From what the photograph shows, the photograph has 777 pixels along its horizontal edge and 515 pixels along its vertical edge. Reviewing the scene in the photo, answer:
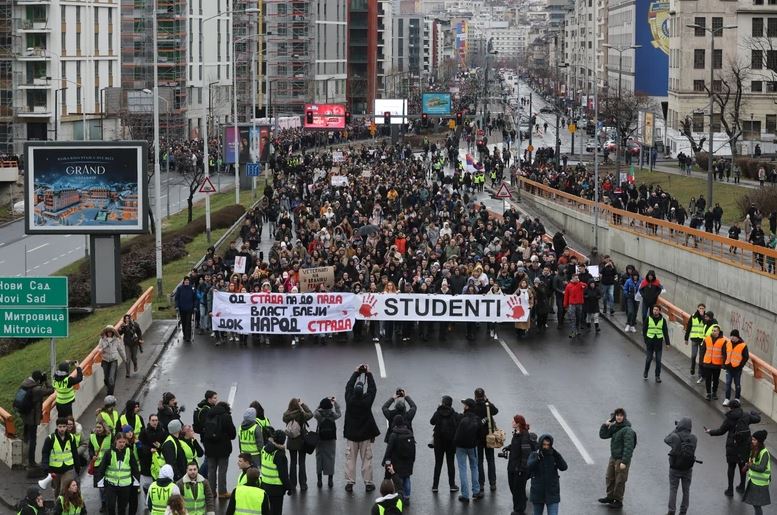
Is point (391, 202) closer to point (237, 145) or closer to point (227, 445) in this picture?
point (237, 145)

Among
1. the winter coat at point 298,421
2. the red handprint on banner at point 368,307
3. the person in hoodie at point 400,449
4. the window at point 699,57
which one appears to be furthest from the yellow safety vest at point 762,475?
the window at point 699,57

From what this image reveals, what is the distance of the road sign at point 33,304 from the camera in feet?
77.1

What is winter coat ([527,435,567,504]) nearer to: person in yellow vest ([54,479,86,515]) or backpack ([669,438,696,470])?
backpack ([669,438,696,470])

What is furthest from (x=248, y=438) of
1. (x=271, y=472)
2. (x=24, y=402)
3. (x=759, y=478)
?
(x=759, y=478)

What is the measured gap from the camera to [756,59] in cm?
10031

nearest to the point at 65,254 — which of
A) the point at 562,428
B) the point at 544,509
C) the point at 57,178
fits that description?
the point at 57,178

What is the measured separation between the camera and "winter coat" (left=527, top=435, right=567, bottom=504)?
1873 cm

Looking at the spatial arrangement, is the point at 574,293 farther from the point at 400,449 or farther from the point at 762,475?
the point at 400,449

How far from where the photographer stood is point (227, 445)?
2048 centimetres

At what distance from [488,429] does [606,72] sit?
136 m

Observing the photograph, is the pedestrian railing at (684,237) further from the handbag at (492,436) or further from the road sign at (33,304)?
the road sign at (33,304)

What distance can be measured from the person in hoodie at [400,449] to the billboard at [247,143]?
47183 millimetres

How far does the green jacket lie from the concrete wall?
15.3 metres

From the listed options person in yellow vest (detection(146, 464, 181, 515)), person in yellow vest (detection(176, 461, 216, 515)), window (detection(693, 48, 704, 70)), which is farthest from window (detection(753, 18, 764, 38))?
person in yellow vest (detection(146, 464, 181, 515))
